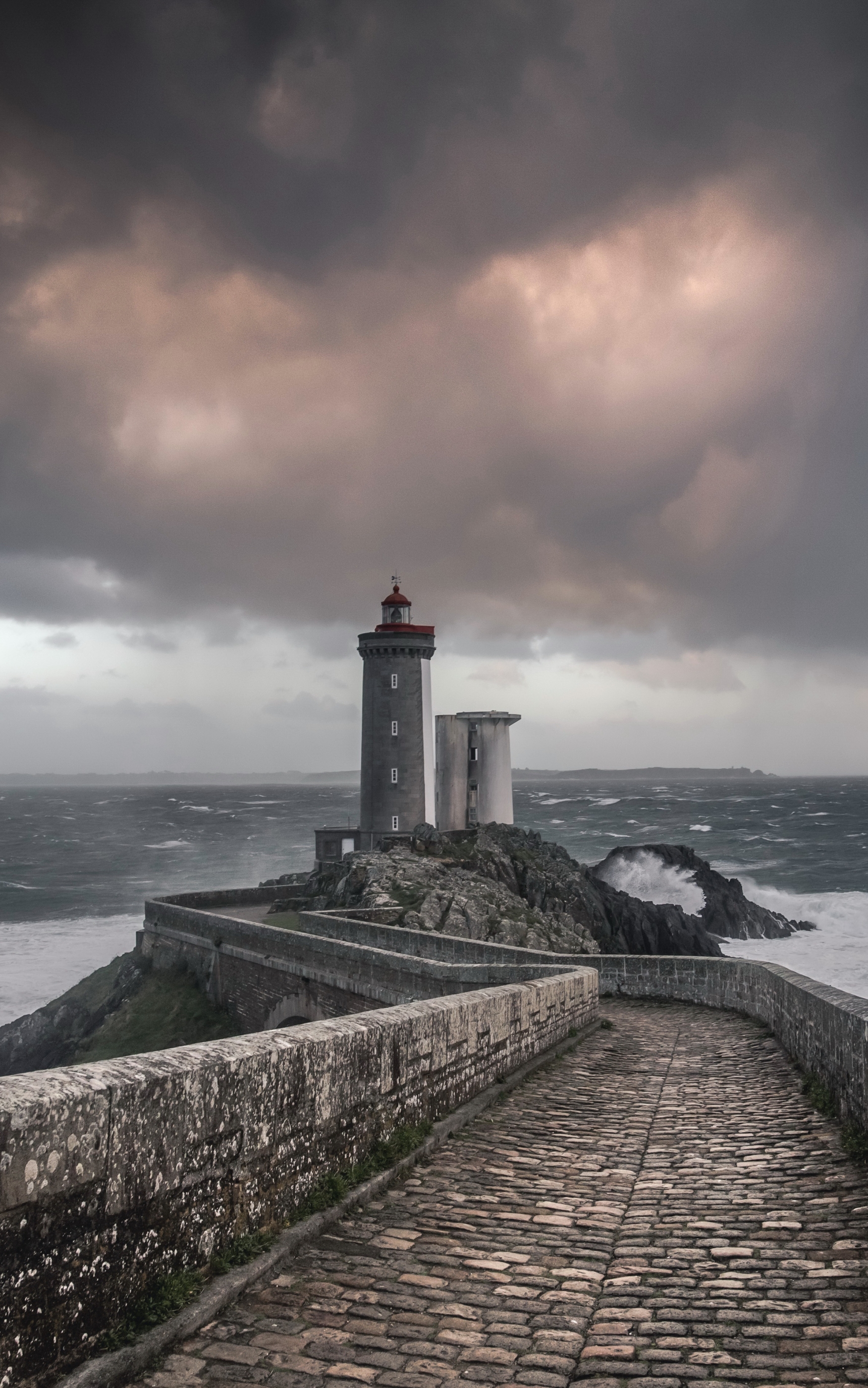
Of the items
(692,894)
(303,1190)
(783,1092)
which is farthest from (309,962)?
(692,894)

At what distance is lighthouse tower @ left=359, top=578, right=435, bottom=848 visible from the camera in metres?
41.5

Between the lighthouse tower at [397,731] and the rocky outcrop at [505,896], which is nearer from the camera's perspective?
the rocky outcrop at [505,896]

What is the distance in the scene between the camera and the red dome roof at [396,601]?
139ft

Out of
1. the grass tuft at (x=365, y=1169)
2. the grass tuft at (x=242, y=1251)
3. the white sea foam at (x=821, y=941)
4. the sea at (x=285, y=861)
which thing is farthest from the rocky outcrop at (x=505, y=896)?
the grass tuft at (x=242, y=1251)

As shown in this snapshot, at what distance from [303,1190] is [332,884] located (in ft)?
96.4

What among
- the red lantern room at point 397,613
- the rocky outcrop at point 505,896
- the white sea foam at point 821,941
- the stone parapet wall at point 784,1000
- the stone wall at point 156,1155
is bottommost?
the white sea foam at point 821,941

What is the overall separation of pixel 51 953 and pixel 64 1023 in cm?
1795

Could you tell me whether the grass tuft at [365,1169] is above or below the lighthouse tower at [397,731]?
below

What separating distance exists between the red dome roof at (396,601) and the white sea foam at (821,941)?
70.5 ft

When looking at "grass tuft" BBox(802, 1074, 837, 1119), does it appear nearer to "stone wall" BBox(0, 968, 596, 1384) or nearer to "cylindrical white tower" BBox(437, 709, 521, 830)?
"stone wall" BBox(0, 968, 596, 1384)

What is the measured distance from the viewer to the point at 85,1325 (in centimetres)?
338

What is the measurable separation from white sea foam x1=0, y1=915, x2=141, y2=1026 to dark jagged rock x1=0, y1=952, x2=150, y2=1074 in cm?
445

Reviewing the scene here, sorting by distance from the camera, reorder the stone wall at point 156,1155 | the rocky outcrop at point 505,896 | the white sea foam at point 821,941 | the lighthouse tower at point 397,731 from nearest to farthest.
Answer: the stone wall at point 156,1155 < the rocky outcrop at point 505,896 < the white sea foam at point 821,941 < the lighthouse tower at point 397,731

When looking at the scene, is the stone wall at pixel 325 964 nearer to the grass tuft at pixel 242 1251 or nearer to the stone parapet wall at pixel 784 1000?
the stone parapet wall at pixel 784 1000
